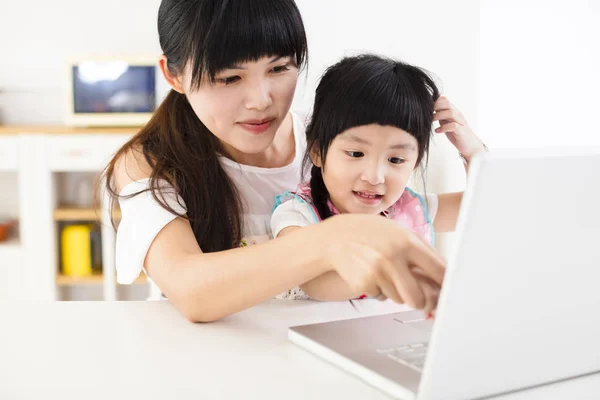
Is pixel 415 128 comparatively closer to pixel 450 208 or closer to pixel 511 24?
pixel 450 208

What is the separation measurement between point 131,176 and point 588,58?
6.89ft

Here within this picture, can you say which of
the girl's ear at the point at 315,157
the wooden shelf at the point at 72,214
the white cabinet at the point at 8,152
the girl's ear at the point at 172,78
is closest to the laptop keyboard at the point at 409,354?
the girl's ear at the point at 315,157

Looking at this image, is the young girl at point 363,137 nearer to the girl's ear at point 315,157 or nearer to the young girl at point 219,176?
the girl's ear at point 315,157

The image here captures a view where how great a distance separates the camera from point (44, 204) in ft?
10.5

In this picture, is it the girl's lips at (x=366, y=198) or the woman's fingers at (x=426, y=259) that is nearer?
the woman's fingers at (x=426, y=259)

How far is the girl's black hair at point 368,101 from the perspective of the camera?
1192 mm

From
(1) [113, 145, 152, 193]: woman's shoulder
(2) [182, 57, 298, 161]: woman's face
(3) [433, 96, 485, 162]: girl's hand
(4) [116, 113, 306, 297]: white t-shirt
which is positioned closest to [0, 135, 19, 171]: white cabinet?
(4) [116, 113, 306, 297]: white t-shirt

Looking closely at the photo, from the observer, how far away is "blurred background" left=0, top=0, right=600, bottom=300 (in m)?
2.82

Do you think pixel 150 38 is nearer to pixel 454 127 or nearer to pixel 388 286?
pixel 454 127

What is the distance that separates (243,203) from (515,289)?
0.94 m

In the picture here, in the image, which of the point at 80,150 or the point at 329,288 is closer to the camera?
the point at 329,288

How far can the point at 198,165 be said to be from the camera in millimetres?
1322

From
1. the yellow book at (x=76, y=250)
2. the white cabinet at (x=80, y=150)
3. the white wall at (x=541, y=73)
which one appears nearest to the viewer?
the white wall at (x=541, y=73)

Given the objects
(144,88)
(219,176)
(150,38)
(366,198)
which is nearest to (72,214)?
(144,88)
